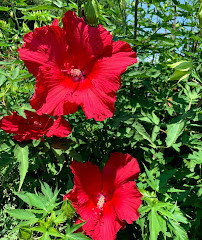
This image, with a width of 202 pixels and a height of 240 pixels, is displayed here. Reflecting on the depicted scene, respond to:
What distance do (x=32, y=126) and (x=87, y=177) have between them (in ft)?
1.06

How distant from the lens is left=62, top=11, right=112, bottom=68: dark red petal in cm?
73

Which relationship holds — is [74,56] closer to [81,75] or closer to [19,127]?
[81,75]

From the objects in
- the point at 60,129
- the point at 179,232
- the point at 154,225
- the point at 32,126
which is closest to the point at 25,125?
the point at 32,126

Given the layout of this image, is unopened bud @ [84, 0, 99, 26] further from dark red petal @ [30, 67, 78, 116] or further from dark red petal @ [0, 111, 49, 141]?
dark red petal @ [0, 111, 49, 141]

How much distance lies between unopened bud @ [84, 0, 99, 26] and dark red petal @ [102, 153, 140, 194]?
1.78ft

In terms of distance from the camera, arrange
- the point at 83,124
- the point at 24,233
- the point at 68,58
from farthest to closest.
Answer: the point at 83,124, the point at 68,58, the point at 24,233

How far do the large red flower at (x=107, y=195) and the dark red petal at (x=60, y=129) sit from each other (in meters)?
0.16

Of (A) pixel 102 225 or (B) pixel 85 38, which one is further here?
(A) pixel 102 225

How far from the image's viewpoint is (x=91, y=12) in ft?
2.47

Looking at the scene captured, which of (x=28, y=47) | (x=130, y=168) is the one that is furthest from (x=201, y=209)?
(x=28, y=47)

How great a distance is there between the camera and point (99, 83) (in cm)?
75

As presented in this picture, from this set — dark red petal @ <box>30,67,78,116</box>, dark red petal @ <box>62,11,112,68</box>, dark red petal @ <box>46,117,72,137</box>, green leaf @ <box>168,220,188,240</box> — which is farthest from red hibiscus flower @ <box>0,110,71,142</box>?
green leaf @ <box>168,220,188,240</box>

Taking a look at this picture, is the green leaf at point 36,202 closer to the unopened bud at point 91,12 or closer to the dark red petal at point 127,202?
the dark red petal at point 127,202

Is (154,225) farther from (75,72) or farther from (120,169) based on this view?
(75,72)
